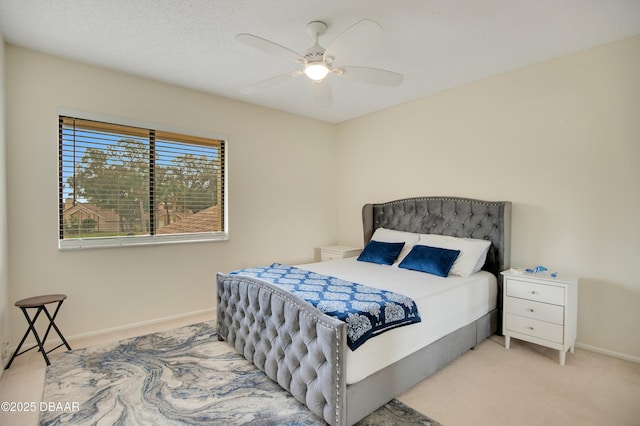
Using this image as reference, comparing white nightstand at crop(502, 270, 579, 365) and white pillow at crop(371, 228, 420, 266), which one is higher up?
white pillow at crop(371, 228, 420, 266)

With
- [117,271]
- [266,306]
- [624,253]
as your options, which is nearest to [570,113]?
[624,253]

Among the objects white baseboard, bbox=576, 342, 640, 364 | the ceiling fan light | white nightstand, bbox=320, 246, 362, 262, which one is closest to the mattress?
white baseboard, bbox=576, 342, 640, 364

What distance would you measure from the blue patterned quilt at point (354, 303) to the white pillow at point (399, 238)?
1237mm

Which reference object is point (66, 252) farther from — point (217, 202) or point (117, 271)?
point (217, 202)

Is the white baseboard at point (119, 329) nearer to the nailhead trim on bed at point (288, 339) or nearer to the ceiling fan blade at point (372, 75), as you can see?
the nailhead trim on bed at point (288, 339)

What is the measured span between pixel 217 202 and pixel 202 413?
254 centimetres

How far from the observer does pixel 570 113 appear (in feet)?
9.79

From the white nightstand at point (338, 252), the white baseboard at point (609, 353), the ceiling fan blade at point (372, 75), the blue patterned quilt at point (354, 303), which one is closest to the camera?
the blue patterned quilt at point (354, 303)

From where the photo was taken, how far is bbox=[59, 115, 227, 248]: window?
10.2ft

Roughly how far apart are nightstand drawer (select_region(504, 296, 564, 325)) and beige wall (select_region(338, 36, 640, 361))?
1.75 feet

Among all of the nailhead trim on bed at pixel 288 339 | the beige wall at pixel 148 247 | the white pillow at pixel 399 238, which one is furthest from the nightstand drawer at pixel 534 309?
the beige wall at pixel 148 247

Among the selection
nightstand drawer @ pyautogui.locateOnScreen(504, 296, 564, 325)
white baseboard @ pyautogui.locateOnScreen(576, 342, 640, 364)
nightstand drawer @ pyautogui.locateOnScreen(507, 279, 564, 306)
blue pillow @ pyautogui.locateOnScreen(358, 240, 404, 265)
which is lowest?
white baseboard @ pyautogui.locateOnScreen(576, 342, 640, 364)

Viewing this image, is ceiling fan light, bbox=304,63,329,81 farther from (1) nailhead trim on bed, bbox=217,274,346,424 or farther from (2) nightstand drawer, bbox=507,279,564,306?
(2) nightstand drawer, bbox=507,279,564,306

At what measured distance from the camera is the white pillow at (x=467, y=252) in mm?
3125
